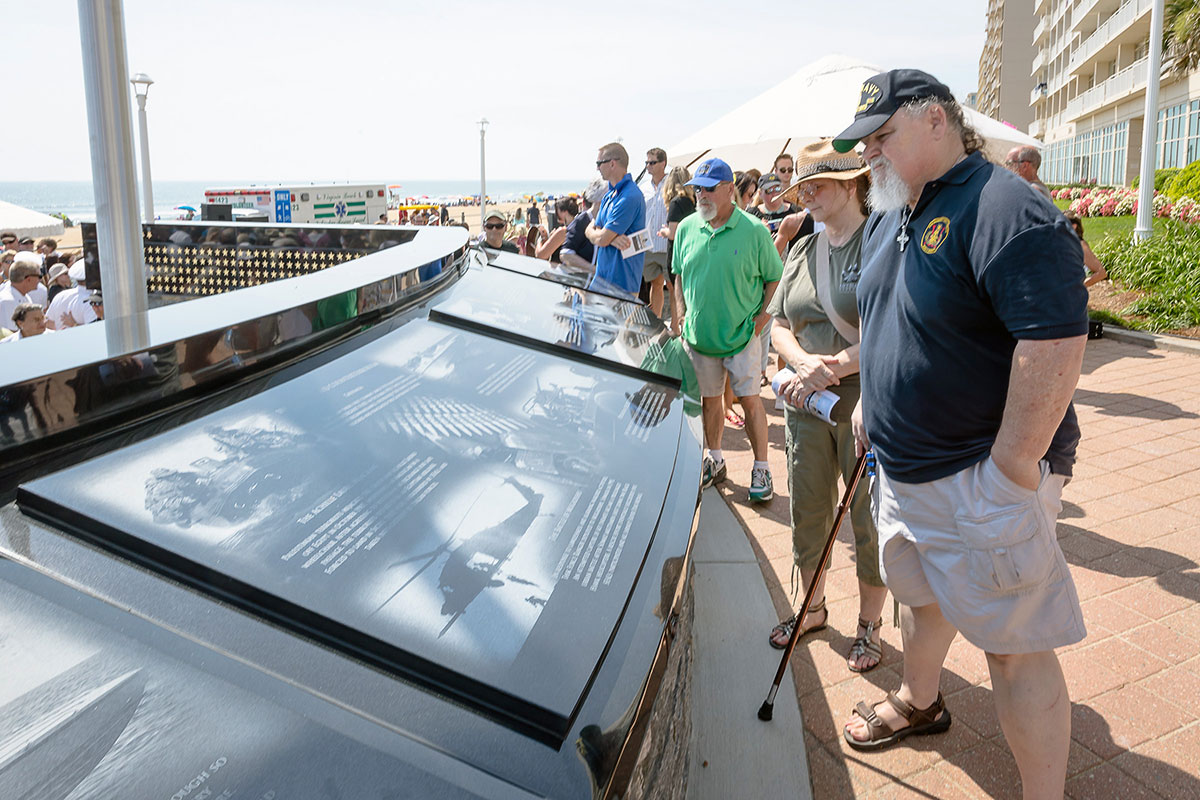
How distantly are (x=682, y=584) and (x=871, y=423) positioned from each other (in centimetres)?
101

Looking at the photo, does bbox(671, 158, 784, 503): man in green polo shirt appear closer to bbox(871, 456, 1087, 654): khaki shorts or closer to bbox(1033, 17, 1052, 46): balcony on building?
bbox(871, 456, 1087, 654): khaki shorts

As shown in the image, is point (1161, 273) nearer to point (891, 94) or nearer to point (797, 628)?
point (797, 628)

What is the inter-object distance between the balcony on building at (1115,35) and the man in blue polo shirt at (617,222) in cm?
4293

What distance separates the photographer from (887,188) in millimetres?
2365

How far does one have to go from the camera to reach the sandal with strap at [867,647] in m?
3.34

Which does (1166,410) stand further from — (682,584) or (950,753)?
(682,584)

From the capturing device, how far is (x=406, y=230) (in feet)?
14.8

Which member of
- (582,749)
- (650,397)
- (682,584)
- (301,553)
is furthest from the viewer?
(650,397)

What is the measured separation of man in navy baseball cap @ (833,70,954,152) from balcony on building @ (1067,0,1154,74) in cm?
4628

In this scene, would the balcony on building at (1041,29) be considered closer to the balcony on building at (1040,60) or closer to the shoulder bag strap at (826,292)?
the balcony on building at (1040,60)

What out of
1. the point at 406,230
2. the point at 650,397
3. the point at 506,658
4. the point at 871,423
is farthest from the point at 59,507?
the point at 406,230

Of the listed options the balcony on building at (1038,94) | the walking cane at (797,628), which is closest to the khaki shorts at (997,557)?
the walking cane at (797,628)

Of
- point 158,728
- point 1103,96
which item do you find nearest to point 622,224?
point 158,728

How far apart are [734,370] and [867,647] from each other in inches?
87.8
